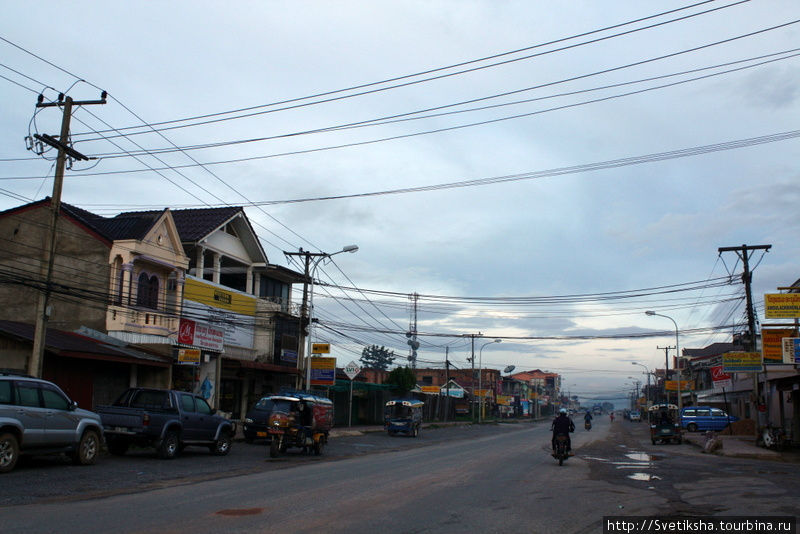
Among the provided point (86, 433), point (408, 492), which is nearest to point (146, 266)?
point (86, 433)

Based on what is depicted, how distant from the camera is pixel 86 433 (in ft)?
54.2

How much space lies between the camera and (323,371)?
38.3 metres

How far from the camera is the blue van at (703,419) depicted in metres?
46.9

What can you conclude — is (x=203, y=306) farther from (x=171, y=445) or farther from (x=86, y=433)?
(x=86, y=433)

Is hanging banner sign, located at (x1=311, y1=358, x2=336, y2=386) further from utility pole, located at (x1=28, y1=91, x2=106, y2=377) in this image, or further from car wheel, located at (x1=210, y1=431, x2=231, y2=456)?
utility pole, located at (x1=28, y1=91, x2=106, y2=377)

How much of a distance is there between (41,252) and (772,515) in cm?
2967

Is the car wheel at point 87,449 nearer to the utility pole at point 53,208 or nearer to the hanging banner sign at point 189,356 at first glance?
the utility pole at point 53,208

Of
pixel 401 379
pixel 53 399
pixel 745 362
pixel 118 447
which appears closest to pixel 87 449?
pixel 53 399

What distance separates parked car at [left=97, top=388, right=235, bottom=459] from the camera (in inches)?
734

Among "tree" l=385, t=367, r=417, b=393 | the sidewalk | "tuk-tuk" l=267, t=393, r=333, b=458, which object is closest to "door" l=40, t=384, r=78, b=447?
"tuk-tuk" l=267, t=393, r=333, b=458

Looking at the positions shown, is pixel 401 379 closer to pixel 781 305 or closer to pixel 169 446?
pixel 781 305

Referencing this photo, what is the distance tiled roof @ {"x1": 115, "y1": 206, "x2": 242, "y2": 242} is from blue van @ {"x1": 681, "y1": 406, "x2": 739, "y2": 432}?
33989 mm

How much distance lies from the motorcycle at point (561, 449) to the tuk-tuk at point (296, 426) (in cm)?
804

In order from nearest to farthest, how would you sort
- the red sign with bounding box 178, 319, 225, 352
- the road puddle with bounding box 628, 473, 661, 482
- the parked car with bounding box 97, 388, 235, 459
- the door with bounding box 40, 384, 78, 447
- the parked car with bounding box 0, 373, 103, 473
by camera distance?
the parked car with bounding box 0, 373, 103, 473 → the door with bounding box 40, 384, 78, 447 → the road puddle with bounding box 628, 473, 661, 482 → the parked car with bounding box 97, 388, 235, 459 → the red sign with bounding box 178, 319, 225, 352
